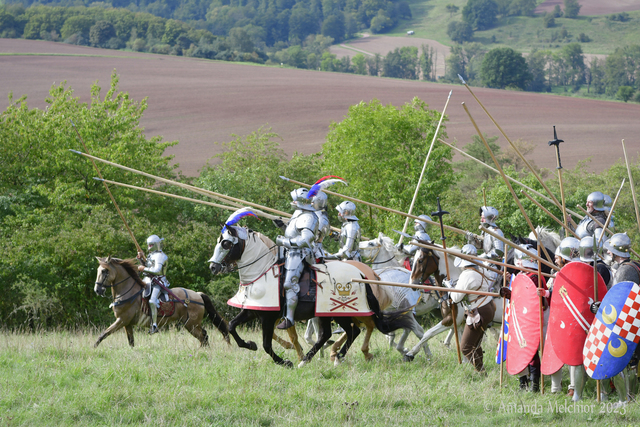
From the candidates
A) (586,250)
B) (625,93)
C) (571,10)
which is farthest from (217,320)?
(571,10)

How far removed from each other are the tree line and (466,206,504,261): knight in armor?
8889mm

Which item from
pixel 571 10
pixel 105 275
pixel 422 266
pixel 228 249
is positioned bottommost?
pixel 105 275

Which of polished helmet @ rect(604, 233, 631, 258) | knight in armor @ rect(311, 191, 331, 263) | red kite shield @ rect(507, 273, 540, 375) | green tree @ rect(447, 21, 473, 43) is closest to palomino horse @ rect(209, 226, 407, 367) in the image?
knight in armor @ rect(311, 191, 331, 263)

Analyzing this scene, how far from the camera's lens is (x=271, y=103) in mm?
63719

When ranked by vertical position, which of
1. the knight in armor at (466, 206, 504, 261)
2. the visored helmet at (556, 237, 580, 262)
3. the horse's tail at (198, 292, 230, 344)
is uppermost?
the visored helmet at (556, 237, 580, 262)

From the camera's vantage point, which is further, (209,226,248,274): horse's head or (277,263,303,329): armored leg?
(277,263,303,329): armored leg

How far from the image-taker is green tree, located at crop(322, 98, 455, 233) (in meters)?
30.2

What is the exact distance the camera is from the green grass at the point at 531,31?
107 metres

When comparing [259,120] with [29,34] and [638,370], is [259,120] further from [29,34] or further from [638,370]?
[638,370]

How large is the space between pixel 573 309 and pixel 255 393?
3.36 m

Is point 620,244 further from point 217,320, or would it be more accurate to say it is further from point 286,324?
point 217,320

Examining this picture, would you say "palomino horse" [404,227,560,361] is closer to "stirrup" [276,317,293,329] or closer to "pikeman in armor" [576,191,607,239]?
"pikeman in armor" [576,191,607,239]

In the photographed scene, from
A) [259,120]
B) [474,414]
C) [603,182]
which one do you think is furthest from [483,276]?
[259,120]

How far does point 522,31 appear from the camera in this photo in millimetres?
123750
